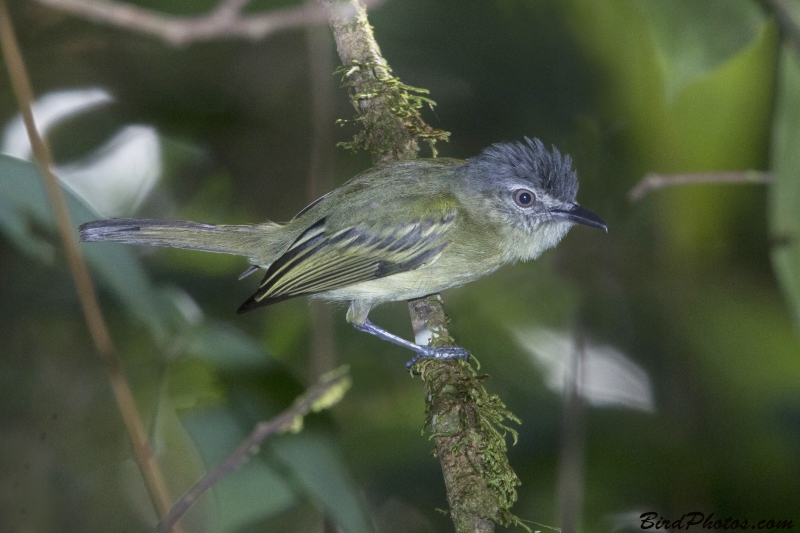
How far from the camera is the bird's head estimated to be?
277cm

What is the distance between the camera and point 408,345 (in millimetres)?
2674

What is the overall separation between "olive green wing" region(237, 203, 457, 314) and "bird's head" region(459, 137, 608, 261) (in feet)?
0.62

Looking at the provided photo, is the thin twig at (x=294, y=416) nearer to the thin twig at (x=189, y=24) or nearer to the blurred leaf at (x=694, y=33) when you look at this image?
the thin twig at (x=189, y=24)

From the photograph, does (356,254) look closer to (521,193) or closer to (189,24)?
(521,193)

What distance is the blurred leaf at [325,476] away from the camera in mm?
2285

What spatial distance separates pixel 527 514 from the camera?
3.48 m

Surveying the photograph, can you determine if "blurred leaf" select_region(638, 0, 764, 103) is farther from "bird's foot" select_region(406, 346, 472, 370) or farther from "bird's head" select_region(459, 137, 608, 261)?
"bird's foot" select_region(406, 346, 472, 370)

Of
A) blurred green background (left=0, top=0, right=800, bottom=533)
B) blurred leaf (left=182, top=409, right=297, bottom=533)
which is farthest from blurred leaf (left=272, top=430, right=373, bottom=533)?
blurred green background (left=0, top=0, right=800, bottom=533)

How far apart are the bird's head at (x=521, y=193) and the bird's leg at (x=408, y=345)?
0.53 m

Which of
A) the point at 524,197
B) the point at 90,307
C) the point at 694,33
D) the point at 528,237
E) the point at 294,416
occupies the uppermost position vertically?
the point at 694,33

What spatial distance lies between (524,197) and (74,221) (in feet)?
5.95

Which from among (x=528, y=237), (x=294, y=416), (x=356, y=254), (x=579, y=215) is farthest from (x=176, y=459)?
(x=294, y=416)

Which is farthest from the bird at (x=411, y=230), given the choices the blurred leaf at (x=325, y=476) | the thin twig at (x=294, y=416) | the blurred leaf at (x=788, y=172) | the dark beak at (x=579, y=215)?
the thin twig at (x=294, y=416)

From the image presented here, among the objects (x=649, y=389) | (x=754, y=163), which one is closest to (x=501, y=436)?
(x=649, y=389)
